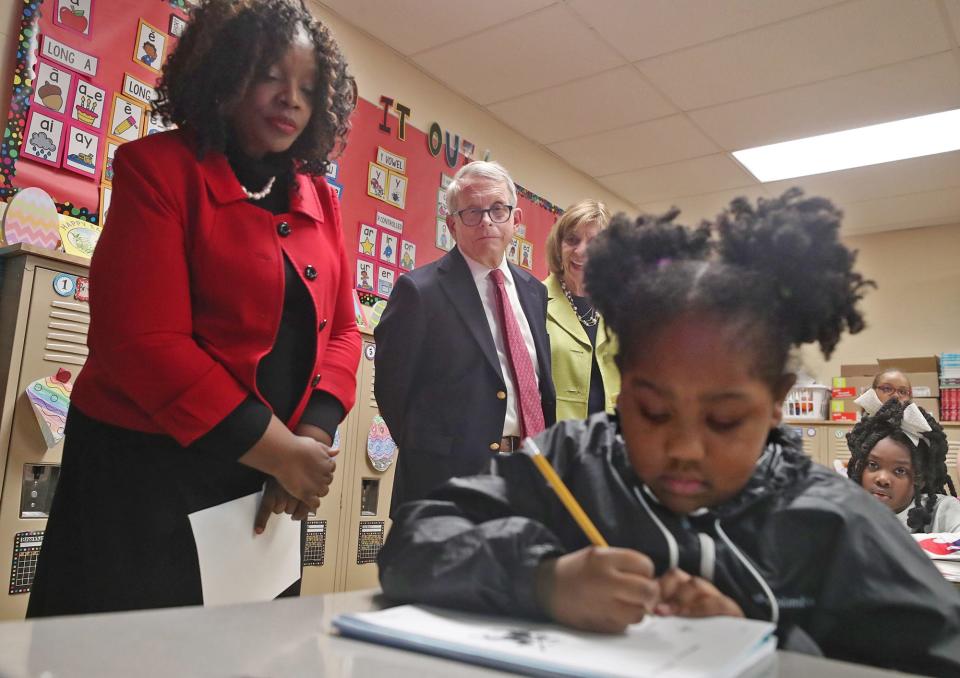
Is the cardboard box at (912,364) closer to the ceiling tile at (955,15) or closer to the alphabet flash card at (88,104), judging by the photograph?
the ceiling tile at (955,15)

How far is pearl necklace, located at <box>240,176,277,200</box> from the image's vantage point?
115 centimetres

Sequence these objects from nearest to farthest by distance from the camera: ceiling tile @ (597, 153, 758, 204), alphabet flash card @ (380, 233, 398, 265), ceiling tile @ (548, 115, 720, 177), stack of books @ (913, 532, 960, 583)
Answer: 1. stack of books @ (913, 532, 960, 583)
2. alphabet flash card @ (380, 233, 398, 265)
3. ceiling tile @ (548, 115, 720, 177)
4. ceiling tile @ (597, 153, 758, 204)

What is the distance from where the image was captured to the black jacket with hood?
25.5 inches

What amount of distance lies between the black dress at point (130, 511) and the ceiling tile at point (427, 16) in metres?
2.82

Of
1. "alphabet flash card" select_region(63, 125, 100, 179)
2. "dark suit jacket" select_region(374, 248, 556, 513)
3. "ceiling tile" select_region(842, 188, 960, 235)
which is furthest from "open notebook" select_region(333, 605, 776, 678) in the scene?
"ceiling tile" select_region(842, 188, 960, 235)

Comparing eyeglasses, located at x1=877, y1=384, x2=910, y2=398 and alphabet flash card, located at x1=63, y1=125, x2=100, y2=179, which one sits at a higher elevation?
alphabet flash card, located at x1=63, y1=125, x2=100, y2=179

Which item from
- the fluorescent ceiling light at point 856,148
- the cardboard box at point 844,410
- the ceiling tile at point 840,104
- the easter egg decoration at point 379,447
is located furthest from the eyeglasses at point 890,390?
the easter egg decoration at point 379,447

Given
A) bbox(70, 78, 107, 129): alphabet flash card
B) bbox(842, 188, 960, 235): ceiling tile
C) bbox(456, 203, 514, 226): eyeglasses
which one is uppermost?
bbox(842, 188, 960, 235): ceiling tile

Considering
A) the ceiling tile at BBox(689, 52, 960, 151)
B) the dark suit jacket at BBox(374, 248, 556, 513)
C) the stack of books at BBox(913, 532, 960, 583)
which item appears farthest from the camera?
the ceiling tile at BBox(689, 52, 960, 151)

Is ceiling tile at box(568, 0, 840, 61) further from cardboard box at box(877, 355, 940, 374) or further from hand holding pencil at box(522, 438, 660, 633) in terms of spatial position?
cardboard box at box(877, 355, 940, 374)

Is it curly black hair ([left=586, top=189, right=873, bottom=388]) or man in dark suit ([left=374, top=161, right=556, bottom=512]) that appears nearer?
curly black hair ([left=586, top=189, right=873, bottom=388])

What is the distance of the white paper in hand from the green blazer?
0.88 m

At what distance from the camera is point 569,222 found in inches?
86.3

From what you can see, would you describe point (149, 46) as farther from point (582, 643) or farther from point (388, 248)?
point (582, 643)
